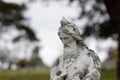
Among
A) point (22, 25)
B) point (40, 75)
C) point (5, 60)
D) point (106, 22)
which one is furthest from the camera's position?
point (5, 60)

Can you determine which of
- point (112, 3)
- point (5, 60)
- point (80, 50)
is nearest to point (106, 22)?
point (112, 3)

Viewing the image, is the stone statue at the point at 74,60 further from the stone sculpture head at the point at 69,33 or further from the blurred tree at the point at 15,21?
the blurred tree at the point at 15,21

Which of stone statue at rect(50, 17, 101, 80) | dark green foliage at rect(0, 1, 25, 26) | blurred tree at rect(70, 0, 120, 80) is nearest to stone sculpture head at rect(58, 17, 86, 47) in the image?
stone statue at rect(50, 17, 101, 80)

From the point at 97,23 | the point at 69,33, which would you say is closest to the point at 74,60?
the point at 69,33

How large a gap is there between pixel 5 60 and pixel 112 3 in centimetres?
4083

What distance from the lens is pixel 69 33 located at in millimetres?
8320

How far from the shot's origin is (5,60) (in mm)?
59438

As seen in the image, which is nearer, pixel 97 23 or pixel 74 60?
pixel 74 60

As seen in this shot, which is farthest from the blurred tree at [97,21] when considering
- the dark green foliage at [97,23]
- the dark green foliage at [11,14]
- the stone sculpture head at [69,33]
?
the stone sculpture head at [69,33]

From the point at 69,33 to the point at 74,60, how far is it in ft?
1.38

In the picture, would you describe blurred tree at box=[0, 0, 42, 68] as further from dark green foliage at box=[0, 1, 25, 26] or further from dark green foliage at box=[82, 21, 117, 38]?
dark green foliage at box=[82, 21, 117, 38]

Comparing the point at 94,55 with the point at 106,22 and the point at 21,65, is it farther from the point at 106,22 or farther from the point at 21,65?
the point at 21,65

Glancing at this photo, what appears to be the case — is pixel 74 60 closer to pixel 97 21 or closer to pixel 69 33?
pixel 69 33

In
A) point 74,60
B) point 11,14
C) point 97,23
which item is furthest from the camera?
point 11,14
